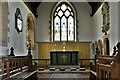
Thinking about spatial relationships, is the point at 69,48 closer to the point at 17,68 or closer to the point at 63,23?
the point at 63,23

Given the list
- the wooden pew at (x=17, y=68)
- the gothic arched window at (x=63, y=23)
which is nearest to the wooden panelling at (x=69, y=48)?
the gothic arched window at (x=63, y=23)

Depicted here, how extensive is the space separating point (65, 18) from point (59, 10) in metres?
0.63

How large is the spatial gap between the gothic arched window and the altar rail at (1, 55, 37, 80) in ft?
26.5

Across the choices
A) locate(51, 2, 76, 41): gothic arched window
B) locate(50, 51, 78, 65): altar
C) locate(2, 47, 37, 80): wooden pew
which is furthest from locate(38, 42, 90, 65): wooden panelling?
locate(2, 47, 37, 80): wooden pew

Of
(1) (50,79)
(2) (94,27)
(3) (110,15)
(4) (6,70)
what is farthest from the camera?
(2) (94,27)

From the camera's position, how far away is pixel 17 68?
6785 millimetres

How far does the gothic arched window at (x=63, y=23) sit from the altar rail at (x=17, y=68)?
26.5ft

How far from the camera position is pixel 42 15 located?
16.6m

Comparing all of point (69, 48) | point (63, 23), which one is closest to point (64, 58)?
point (69, 48)

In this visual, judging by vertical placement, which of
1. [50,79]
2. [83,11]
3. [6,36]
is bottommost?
[50,79]

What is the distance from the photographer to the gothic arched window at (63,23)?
54.7 feet

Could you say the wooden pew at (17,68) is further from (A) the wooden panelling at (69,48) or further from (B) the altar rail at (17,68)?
(A) the wooden panelling at (69,48)

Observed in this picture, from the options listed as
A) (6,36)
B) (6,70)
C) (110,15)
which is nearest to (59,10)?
(110,15)

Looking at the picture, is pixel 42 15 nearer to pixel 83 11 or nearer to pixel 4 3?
pixel 83 11
